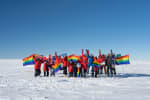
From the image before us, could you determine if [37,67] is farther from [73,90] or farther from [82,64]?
[73,90]

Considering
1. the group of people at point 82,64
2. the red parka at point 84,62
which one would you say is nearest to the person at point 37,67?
the group of people at point 82,64

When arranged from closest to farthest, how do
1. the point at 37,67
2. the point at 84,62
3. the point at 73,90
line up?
the point at 73,90, the point at 84,62, the point at 37,67

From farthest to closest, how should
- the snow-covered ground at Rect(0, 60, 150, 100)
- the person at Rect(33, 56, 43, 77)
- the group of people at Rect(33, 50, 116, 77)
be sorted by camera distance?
1. the person at Rect(33, 56, 43, 77)
2. the group of people at Rect(33, 50, 116, 77)
3. the snow-covered ground at Rect(0, 60, 150, 100)

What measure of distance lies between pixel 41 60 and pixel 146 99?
11.6 metres

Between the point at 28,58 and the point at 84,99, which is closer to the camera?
the point at 84,99

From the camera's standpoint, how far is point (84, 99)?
583cm

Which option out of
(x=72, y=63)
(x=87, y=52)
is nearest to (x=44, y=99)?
(x=72, y=63)

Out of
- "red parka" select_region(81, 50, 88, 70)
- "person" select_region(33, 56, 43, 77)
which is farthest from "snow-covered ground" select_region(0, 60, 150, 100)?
"person" select_region(33, 56, 43, 77)

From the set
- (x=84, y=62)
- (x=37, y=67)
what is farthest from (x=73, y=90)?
(x=37, y=67)

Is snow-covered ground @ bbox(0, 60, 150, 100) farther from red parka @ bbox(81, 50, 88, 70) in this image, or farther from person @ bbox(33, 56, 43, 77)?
person @ bbox(33, 56, 43, 77)

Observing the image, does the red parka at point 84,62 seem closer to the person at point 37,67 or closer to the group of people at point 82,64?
the group of people at point 82,64

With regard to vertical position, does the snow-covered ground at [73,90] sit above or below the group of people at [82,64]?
below

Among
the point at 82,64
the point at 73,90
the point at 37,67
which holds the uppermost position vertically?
the point at 82,64

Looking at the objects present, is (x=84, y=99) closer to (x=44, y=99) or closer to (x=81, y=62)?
(x=44, y=99)
